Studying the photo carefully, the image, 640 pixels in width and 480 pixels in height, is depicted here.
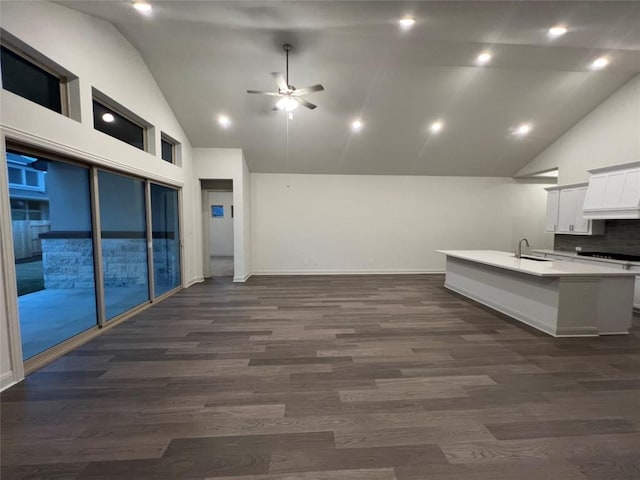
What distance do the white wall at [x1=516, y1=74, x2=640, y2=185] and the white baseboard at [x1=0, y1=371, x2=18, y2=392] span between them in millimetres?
8563

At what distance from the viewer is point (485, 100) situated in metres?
5.06

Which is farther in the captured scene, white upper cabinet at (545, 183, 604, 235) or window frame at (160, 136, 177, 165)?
white upper cabinet at (545, 183, 604, 235)

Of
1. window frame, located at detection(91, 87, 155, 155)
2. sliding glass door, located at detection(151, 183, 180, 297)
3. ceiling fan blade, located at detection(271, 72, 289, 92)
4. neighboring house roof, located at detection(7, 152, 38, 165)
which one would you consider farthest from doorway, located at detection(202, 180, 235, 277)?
neighboring house roof, located at detection(7, 152, 38, 165)

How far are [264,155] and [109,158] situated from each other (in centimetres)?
337

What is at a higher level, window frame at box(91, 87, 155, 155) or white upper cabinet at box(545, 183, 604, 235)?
window frame at box(91, 87, 155, 155)

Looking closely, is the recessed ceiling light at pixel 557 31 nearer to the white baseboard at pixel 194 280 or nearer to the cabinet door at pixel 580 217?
the cabinet door at pixel 580 217

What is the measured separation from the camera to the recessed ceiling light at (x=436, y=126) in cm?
558

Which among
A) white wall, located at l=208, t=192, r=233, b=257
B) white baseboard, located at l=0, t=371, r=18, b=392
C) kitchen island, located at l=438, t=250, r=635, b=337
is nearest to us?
white baseboard, located at l=0, t=371, r=18, b=392

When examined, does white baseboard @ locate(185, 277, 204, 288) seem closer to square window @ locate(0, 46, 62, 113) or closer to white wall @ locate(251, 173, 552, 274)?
white wall @ locate(251, 173, 552, 274)

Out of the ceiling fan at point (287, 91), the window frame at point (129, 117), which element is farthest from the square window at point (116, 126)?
the ceiling fan at point (287, 91)

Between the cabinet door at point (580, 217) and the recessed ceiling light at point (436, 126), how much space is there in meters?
2.95

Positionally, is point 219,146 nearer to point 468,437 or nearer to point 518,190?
point 468,437

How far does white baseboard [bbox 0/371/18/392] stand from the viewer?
2221 mm

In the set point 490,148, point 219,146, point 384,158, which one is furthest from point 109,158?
point 490,148
